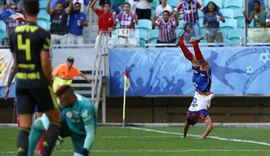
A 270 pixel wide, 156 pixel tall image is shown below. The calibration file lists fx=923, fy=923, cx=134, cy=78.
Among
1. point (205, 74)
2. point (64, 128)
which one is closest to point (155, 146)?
point (205, 74)

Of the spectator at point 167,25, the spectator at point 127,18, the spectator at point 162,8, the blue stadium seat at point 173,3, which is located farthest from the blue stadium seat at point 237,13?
the spectator at point 127,18

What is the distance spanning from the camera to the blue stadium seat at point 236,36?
2934 centimetres

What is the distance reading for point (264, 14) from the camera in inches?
1120

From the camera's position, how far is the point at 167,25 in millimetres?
29312

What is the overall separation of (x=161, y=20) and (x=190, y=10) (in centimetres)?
100

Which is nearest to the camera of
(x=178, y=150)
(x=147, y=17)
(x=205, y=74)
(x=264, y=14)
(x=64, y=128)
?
(x=64, y=128)

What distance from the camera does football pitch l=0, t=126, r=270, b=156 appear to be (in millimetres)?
16817

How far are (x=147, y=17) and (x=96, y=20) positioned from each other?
2.14 meters

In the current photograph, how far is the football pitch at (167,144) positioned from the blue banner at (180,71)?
5747mm

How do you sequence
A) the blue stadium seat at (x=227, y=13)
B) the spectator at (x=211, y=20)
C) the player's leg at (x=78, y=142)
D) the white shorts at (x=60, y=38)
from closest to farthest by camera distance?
the player's leg at (x=78, y=142), the spectator at (x=211, y=20), the white shorts at (x=60, y=38), the blue stadium seat at (x=227, y=13)

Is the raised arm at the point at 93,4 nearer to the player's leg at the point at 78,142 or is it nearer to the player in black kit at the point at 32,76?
the player's leg at the point at 78,142

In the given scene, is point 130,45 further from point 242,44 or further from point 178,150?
point 178,150

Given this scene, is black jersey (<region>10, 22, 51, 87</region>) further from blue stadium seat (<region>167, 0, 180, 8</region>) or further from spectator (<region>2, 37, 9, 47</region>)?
blue stadium seat (<region>167, 0, 180, 8</region>)

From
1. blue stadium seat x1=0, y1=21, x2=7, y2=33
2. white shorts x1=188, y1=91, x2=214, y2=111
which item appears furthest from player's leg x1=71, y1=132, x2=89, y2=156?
blue stadium seat x1=0, y1=21, x2=7, y2=33
